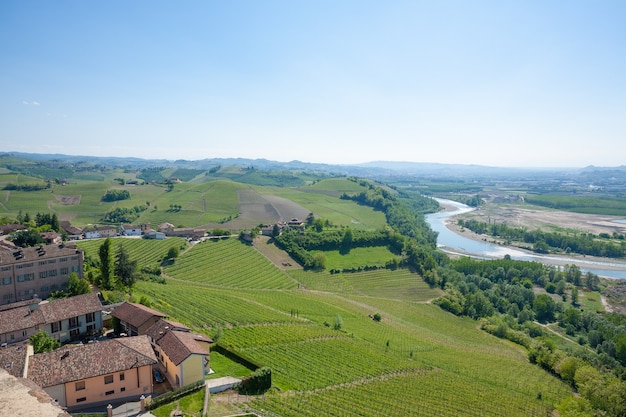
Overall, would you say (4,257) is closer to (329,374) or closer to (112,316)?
(112,316)

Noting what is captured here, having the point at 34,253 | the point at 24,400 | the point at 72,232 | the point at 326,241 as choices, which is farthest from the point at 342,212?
the point at 24,400

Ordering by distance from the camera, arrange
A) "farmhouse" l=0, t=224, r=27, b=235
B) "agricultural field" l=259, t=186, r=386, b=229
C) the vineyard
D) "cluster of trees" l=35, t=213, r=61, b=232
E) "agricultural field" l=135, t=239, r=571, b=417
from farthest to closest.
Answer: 1. "agricultural field" l=259, t=186, r=386, b=229
2. "cluster of trees" l=35, t=213, r=61, b=232
3. the vineyard
4. "farmhouse" l=0, t=224, r=27, b=235
5. "agricultural field" l=135, t=239, r=571, b=417

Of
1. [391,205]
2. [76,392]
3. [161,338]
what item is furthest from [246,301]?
[391,205]

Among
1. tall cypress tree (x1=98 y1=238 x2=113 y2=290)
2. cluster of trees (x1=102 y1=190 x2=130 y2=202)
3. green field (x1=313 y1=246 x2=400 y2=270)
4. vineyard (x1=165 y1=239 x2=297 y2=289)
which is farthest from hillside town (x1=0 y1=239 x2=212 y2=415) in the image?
cluster of trees (x1=102 y1=190 x2=130 y2=202)

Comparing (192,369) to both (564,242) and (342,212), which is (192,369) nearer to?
(342,212)

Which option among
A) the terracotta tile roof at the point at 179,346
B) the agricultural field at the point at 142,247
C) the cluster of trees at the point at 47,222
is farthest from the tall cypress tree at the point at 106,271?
the cluster of trees at the point at 47,222

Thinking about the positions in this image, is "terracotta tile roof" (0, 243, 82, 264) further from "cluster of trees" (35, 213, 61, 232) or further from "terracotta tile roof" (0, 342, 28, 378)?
"cluster of trees" (35, 213, 61, 232)
